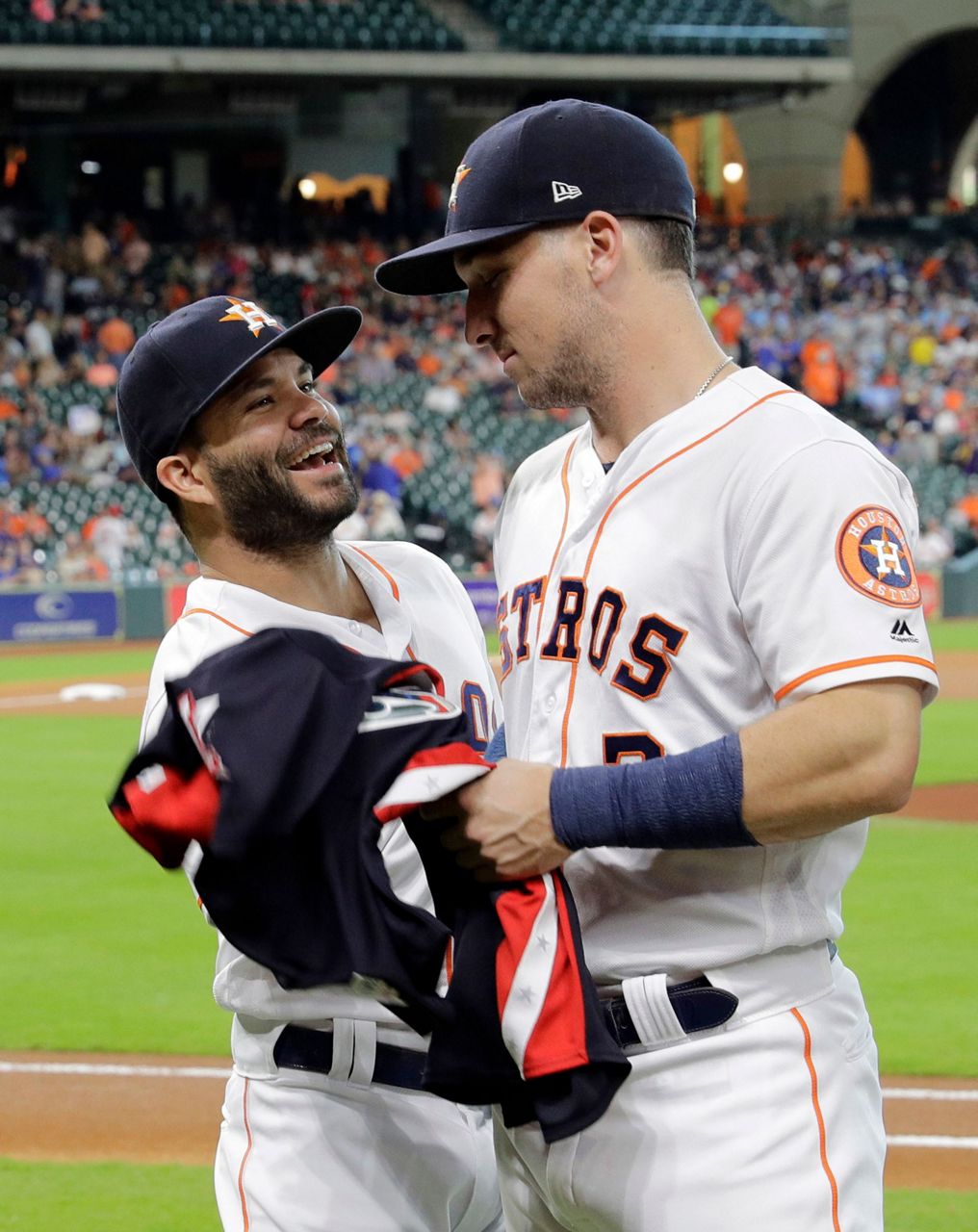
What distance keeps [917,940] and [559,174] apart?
557cm

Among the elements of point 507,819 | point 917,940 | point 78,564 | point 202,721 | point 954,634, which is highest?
point 202,721

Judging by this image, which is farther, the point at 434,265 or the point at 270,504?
the point at 270,504

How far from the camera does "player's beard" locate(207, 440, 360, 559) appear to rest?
263 centimetres

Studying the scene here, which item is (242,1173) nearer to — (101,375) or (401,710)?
(401,710)

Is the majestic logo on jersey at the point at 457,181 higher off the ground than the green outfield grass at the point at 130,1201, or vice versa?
the majestic logo on jersey at the point at 457,181

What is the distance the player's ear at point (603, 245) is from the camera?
2150 millimetres

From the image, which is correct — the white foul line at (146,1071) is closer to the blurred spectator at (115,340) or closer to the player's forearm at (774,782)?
the player's forearm at (774,782)

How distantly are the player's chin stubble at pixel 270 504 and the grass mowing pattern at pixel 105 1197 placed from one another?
2.28 meters

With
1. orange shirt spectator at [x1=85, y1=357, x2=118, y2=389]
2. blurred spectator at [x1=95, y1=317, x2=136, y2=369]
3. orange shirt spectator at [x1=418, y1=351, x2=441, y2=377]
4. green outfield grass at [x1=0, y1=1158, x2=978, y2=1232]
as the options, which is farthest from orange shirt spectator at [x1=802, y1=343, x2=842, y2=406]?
green outfield grass at [x1=0, y1=1158, x2=978, y2=1232]

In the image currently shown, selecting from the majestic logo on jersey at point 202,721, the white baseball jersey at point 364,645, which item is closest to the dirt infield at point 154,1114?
the white baseball jersey at point 364,645

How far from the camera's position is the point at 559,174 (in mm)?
2135

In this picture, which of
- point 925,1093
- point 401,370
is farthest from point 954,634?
point 925,1093

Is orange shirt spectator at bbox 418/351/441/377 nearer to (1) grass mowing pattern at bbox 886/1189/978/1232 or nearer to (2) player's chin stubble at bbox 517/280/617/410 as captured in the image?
(1) grass mowing pattern at bbox 886/1189/978/1232

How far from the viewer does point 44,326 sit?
2364cm
